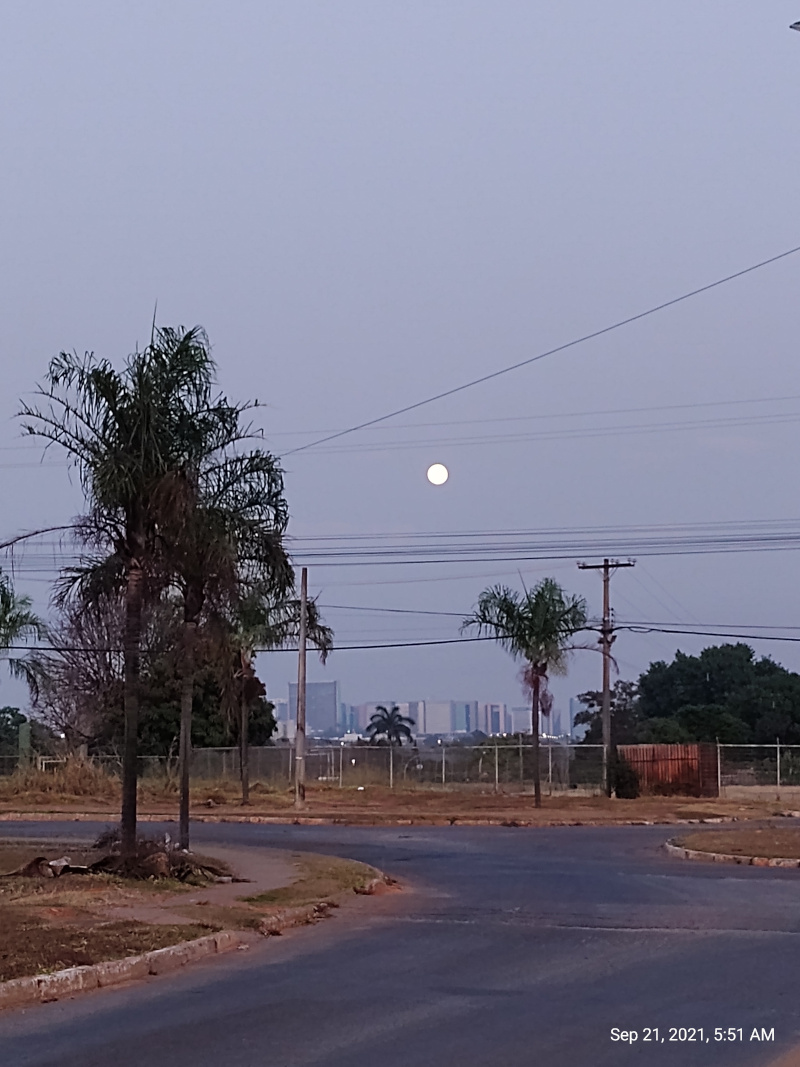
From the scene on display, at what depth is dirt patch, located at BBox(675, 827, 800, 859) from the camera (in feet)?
79.6

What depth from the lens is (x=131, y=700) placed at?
1850cm

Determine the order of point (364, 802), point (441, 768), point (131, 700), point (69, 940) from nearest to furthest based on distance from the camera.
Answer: point (69, 940), point (131, 700), point (364, 802), point (441, 768)

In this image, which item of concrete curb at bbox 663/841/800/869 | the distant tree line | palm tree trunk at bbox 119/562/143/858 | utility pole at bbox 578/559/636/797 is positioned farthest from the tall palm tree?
the distant tree line

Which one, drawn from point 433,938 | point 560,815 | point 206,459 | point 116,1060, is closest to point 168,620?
point 206,459

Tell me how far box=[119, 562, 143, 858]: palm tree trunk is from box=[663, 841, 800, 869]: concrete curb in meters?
10.5

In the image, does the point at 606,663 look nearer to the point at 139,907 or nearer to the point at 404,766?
the point at 404,766

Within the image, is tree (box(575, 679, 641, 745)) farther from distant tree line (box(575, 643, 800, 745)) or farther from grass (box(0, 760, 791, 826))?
grass (box(0, 760, 791, 826))

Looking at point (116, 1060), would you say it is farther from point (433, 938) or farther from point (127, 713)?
point (127, 713)

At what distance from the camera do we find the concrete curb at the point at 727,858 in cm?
2300

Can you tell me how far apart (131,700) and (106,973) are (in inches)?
299

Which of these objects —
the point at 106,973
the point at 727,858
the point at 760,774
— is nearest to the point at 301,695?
the point at 727,858

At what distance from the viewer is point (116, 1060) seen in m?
8.27

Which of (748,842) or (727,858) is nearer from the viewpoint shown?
(727,858)

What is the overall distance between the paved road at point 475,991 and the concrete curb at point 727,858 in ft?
13.1
